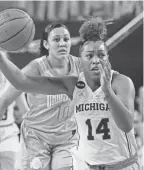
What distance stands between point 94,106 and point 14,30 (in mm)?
1080

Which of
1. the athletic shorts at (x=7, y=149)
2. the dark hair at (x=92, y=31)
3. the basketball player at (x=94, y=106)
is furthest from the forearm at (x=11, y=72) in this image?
the athletic shorts at (x=7, y=149)

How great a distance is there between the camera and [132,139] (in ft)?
12.2

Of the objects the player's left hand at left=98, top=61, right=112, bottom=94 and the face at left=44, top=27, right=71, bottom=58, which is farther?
the face at left=44, top=27, right=71, bottom=58

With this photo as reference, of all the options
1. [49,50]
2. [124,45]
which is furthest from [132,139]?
[124,45]

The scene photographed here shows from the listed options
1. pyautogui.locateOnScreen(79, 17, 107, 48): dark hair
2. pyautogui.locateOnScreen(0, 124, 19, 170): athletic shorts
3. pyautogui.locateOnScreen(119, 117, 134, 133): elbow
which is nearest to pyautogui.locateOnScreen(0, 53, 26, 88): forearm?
pyautogui.locateOnScreen(79, 17, 107, 48): dark hair

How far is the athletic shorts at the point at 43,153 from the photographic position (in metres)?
4.57

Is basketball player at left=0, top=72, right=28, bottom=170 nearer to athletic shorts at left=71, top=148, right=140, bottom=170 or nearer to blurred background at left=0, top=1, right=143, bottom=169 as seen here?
athletic shorts at left=71, top=148, right=140, bottom=170

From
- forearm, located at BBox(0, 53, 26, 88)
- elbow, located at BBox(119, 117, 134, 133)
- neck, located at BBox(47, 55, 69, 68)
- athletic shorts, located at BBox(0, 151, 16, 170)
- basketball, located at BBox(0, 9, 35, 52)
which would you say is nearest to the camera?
elbow, located at BBox(119, 117, 134, 133)

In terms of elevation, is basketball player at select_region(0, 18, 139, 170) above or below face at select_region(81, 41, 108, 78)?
below

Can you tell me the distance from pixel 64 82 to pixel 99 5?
544 cm

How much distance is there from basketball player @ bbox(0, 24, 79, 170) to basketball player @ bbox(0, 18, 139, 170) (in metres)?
0.91

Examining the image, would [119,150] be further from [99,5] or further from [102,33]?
[99,5]

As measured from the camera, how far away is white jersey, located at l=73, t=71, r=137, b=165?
3.58m

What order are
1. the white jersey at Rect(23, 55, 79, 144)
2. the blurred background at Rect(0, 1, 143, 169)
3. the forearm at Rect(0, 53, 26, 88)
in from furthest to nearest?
the blurred background at Rect(0, 1, 143, 169)
the white jersey at Rect(23, 55, 79, 144)
the forearm at Rect(0, 53, 26, 88)
